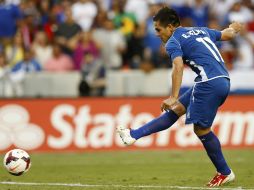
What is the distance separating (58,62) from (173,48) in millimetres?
9417

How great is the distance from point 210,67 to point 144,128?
1.27 m

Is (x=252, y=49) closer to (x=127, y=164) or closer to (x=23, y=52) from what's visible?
(x=23, y=52)

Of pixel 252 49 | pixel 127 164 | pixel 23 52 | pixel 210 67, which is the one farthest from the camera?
pixel 252 49

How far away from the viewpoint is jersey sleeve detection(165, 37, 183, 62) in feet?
31.7

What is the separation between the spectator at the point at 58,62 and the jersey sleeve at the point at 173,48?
362 inches

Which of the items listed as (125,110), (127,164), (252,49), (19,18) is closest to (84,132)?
(125,110)

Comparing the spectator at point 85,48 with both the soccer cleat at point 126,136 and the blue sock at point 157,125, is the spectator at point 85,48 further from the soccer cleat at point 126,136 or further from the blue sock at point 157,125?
the soccer cleat at point 126,136

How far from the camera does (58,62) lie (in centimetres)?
1884

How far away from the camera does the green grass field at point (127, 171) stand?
33.6 feet

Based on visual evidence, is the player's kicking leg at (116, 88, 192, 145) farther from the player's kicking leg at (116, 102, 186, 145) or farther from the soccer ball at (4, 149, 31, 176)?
the soccer ball at (4, 149, 31, 176)

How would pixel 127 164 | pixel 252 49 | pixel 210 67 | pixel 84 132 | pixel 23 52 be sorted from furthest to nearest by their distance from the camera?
pixel 252 49
pixel 23 52
pixel 84 132
pixel 127 164
pixel 210 67

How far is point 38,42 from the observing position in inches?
750

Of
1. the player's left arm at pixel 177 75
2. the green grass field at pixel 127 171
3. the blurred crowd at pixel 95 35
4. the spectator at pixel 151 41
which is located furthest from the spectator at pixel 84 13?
the player's left arm at pixel 177 75

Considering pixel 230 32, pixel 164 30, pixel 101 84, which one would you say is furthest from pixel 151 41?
pixel 164 30
